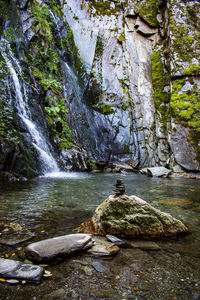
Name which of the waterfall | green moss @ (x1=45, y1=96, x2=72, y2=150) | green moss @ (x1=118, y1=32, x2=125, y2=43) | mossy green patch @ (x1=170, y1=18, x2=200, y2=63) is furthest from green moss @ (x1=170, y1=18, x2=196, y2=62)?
the waterfall

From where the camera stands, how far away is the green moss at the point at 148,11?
19.8 meters

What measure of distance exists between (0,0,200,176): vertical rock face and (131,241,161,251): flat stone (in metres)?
9.90

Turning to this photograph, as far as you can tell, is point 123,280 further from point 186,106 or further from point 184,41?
point 184,41

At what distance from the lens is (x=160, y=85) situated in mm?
18625

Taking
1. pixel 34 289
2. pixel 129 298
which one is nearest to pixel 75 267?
pixel 34 289

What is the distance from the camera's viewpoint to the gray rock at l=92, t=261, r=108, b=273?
1.82 m

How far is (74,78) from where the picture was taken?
16594 millimetres

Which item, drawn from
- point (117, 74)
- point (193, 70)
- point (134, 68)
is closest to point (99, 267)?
point (193, 70)

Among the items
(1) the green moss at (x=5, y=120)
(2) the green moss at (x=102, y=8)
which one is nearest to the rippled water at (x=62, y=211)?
(1) the green moss at (x=5, y=120)

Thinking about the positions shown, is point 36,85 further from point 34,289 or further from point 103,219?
point 34,289

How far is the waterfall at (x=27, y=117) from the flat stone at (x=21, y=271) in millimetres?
7840

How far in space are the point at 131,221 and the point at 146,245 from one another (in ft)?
1.42

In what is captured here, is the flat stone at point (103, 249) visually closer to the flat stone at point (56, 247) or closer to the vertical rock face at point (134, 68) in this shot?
the flat stone at point (56, 247)

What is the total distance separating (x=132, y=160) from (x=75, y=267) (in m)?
15.4
